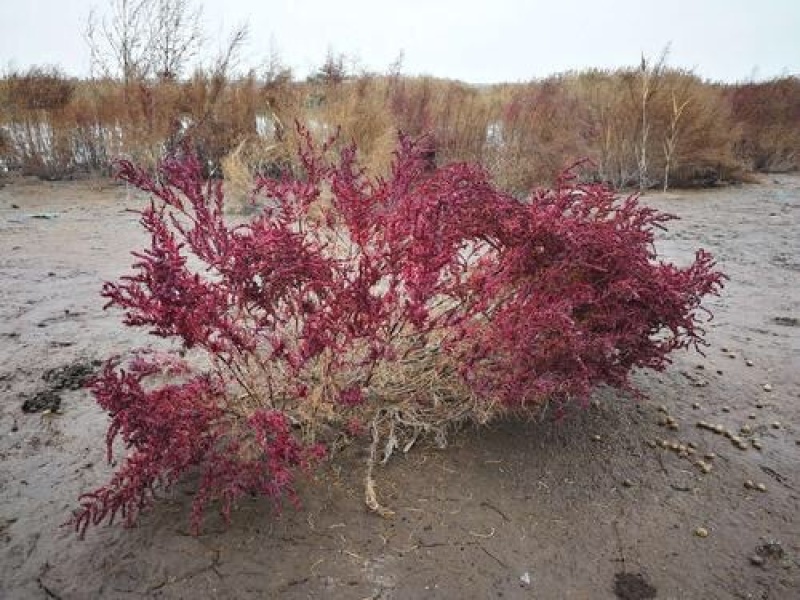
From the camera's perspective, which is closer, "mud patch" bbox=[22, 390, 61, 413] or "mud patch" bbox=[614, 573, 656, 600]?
"mud patch" bbox=[614, 573, 656, 600]

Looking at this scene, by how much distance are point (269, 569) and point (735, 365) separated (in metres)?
3.08

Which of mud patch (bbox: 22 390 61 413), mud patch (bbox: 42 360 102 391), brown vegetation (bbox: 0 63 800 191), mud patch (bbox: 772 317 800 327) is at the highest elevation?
brown vegetation (bbox: 0 63 800 191)

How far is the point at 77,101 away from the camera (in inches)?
453

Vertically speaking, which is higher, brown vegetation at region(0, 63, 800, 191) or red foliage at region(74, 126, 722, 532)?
brown vegetation at region(0, 63, 800, 191)

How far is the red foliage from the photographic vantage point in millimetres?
2023

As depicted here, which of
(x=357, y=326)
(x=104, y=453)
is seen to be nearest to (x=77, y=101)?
(x=104, y=453)

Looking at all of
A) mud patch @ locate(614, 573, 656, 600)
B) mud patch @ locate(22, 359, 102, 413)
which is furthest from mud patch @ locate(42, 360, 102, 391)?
mud patch @ locate(614, 573, 656, 600)

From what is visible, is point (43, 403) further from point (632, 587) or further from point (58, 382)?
point (632, 587)

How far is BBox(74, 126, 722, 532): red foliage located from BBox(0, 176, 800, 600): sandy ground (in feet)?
0.62

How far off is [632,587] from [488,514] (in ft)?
1.91

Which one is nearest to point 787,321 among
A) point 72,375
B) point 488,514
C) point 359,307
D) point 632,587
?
point 632,587

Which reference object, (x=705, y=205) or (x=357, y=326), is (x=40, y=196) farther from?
(x=705, y=205)

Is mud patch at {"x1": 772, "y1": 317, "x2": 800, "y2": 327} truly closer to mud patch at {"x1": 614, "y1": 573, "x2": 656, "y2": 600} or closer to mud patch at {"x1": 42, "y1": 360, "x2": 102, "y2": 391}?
mud patch at {"x1": 614, "y1": 573, "x2": 656, "y2": 600}

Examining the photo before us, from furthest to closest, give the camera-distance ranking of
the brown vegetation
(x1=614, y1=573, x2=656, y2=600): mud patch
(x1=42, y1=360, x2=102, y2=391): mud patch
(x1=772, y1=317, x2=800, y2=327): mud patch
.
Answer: the brown vegetation
(x1=772, y1=317, x2=800, y2=327): mud patch
(x1=42, y1=360, x2=102, y2=391): mud patch
(x1=614, y1=573, x2=656, y2=600): mud patch
